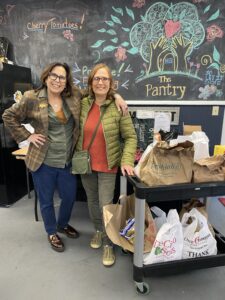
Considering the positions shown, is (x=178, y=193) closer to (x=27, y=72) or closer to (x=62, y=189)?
(x=62, y=189)

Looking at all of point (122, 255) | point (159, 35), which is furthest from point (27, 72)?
point (122, 255)

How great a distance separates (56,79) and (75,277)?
1.37 metres

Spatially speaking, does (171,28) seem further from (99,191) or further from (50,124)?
(99,191)

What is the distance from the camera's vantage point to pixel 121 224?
171 centimetres

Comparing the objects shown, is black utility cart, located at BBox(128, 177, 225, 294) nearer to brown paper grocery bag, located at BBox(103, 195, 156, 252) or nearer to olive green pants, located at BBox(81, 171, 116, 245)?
brown paper grocery bag, located at BBox(103, 195, 156, 252)

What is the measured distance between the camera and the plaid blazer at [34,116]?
1718mm

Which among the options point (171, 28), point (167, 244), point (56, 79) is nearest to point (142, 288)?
Result: point (167, 244)

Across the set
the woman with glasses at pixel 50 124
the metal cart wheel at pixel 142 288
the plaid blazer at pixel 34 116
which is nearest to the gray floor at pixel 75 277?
the metal cart wheel at pixel 142 288

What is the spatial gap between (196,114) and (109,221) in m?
1.79

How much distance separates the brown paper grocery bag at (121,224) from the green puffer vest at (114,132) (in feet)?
0.97

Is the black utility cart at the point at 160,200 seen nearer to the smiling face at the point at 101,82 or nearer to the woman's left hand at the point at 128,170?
the woman's left hand at the point at 128,170

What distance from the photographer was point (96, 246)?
2.02 metres

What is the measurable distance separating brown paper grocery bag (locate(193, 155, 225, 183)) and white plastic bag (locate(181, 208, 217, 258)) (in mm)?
301

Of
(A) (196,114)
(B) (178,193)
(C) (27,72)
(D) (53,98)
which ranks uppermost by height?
(C) (27,72)
